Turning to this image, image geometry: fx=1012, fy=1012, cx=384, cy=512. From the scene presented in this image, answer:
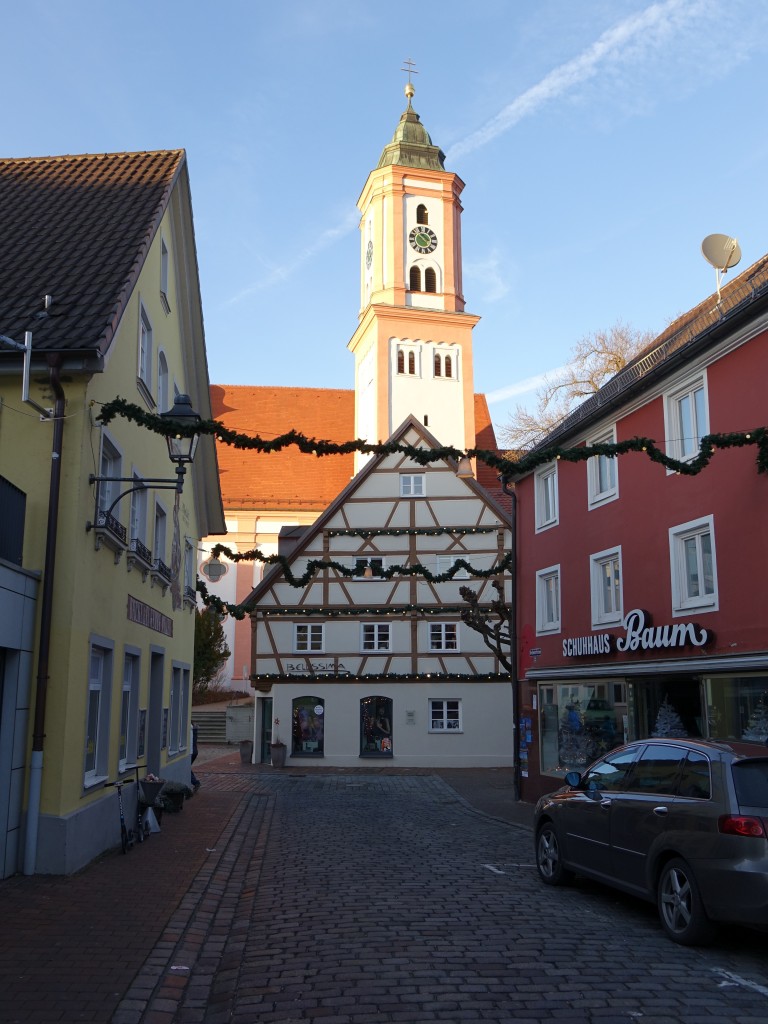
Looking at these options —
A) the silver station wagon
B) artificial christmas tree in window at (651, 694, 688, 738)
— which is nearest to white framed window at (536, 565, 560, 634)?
artificial christmas tree in window at (651, 694, 688, 738)

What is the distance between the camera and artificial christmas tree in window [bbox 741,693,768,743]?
13.0 metres

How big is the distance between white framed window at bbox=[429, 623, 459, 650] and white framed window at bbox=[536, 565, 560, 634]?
11.8 meters

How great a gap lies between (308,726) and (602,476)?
1646 centimetres

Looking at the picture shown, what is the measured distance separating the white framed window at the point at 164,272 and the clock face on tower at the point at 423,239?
3672 cm

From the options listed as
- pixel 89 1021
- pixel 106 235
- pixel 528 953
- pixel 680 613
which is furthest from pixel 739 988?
pixel 106 235

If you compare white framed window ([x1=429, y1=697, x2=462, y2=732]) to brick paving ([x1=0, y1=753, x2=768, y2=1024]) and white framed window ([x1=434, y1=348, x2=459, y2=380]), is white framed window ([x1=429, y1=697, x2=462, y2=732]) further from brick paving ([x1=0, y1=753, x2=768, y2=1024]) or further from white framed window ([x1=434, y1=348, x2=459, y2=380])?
white framed window ([x1=434, y1=348, x2=459, y2=380])

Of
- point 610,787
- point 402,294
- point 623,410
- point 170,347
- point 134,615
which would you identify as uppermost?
point 402,294

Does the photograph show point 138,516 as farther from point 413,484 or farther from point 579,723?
point 413,484

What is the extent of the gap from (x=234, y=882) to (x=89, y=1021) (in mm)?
5082

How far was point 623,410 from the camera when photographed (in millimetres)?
17641

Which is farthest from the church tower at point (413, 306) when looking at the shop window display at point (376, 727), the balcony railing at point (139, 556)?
the balcony railing at point (139, 556)

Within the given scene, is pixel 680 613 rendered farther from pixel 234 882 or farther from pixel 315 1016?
pixel 315 1016

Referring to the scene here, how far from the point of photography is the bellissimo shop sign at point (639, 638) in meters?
14.7

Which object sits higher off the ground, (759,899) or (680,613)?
(680,613)
